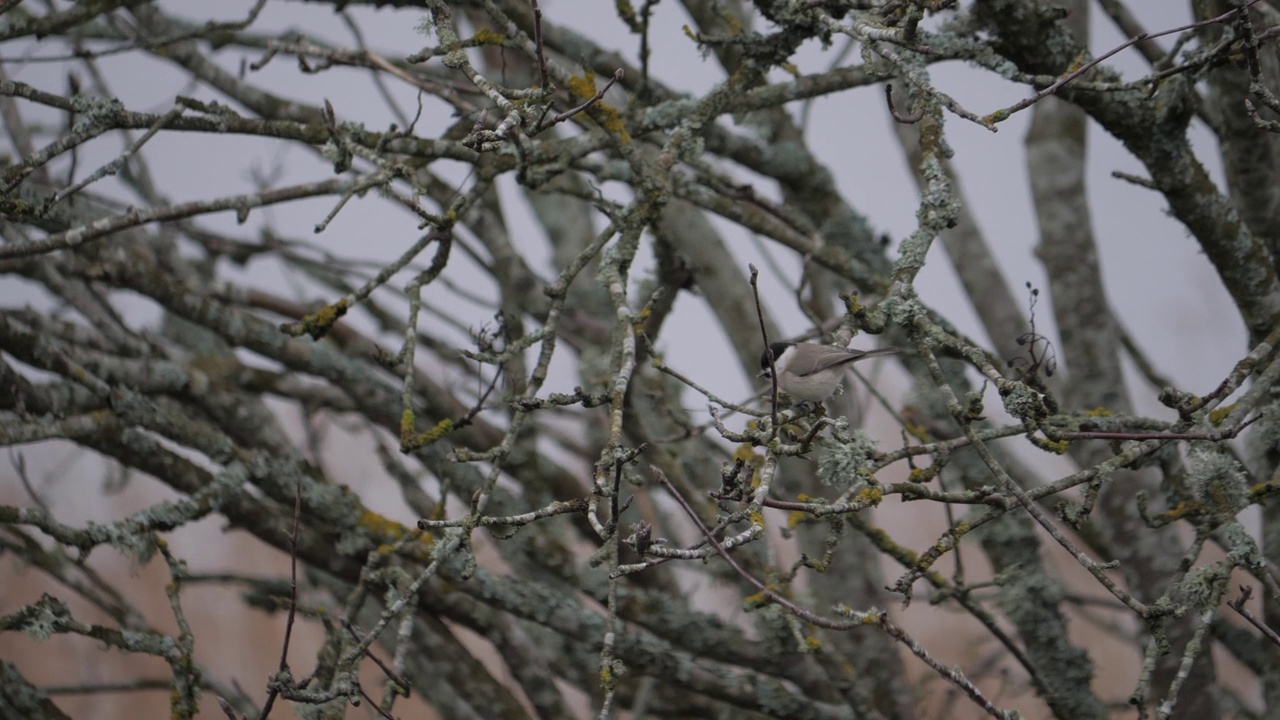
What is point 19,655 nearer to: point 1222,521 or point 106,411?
point 106,411

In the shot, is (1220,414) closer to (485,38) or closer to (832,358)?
(832,358)

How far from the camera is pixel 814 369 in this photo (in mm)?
2730

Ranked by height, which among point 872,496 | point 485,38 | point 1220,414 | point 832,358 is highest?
point 485,38

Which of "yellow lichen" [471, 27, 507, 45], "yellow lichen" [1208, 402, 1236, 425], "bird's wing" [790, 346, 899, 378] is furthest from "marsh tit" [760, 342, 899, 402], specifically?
"yellow lichen" [471, 27, 507, 45]

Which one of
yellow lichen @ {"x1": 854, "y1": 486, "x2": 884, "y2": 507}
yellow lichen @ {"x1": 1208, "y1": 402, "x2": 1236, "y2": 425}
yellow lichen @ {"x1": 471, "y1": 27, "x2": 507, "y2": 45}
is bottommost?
yellow lichen @ {"x1": 854, "y1": 486, "x2": 884, "y2": 507}

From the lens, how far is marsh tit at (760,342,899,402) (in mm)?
2604

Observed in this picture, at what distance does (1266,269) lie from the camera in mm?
2793

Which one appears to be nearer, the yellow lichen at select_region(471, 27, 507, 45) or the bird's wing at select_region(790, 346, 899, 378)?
the yellow lichen at select_region(471, 27, 507, 45)

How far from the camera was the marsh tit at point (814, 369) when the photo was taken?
103 inches

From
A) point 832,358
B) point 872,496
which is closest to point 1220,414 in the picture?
point 832,358

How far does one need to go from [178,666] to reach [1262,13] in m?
3.17

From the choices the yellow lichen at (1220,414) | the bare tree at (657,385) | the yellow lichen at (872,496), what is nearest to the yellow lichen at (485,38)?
the bare tree at (657,385)

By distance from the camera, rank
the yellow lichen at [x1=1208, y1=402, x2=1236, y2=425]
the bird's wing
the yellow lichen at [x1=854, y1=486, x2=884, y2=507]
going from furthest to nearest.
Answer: the bird's wing, the yellow lichen at [x1=1208, y1=402, x2=1236, y2=425], the yellow lichen at [x1=854, y1=486, x2=884, y2=507]

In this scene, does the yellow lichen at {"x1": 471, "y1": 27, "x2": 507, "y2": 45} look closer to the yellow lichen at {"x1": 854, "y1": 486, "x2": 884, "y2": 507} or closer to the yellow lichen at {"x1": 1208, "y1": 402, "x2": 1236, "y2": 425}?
the yellow lichen at {"x1": 854, "y1": 486, "x2": 884, "y2": 507}
